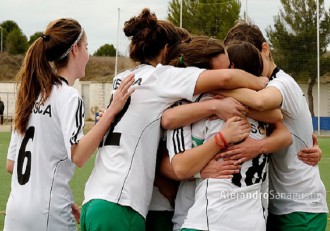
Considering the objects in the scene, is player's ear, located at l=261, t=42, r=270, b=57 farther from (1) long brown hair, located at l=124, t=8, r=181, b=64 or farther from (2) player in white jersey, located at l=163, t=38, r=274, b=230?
(2) player in white jersey, located at l=163, t=38, r=274, b=230

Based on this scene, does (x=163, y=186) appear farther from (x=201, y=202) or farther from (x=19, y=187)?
(x=19, y=187)

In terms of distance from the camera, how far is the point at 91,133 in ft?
11.6

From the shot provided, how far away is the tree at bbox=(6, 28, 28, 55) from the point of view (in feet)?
192

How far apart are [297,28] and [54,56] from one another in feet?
107

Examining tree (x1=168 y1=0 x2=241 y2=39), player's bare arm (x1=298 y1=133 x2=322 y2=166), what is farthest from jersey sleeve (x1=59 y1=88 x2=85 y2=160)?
tree (x1=168 y1=0 x2=241 y2=39)

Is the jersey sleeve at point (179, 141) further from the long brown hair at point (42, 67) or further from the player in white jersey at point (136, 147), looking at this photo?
Answer: the long brown hair at point (42, 67)

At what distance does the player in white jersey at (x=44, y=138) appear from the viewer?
Result: 3738mm

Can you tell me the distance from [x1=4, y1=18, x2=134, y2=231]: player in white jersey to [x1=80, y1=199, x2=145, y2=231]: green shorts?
1.02 ft

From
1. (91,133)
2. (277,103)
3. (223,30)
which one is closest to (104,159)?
(91,133)

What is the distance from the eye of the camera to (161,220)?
12.4 feet

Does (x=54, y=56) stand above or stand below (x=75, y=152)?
above

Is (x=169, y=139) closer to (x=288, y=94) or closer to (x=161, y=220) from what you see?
(x=161, y=220)

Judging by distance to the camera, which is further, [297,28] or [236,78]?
[297,28]

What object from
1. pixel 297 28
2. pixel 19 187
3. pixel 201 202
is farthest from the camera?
pixel 297 28
